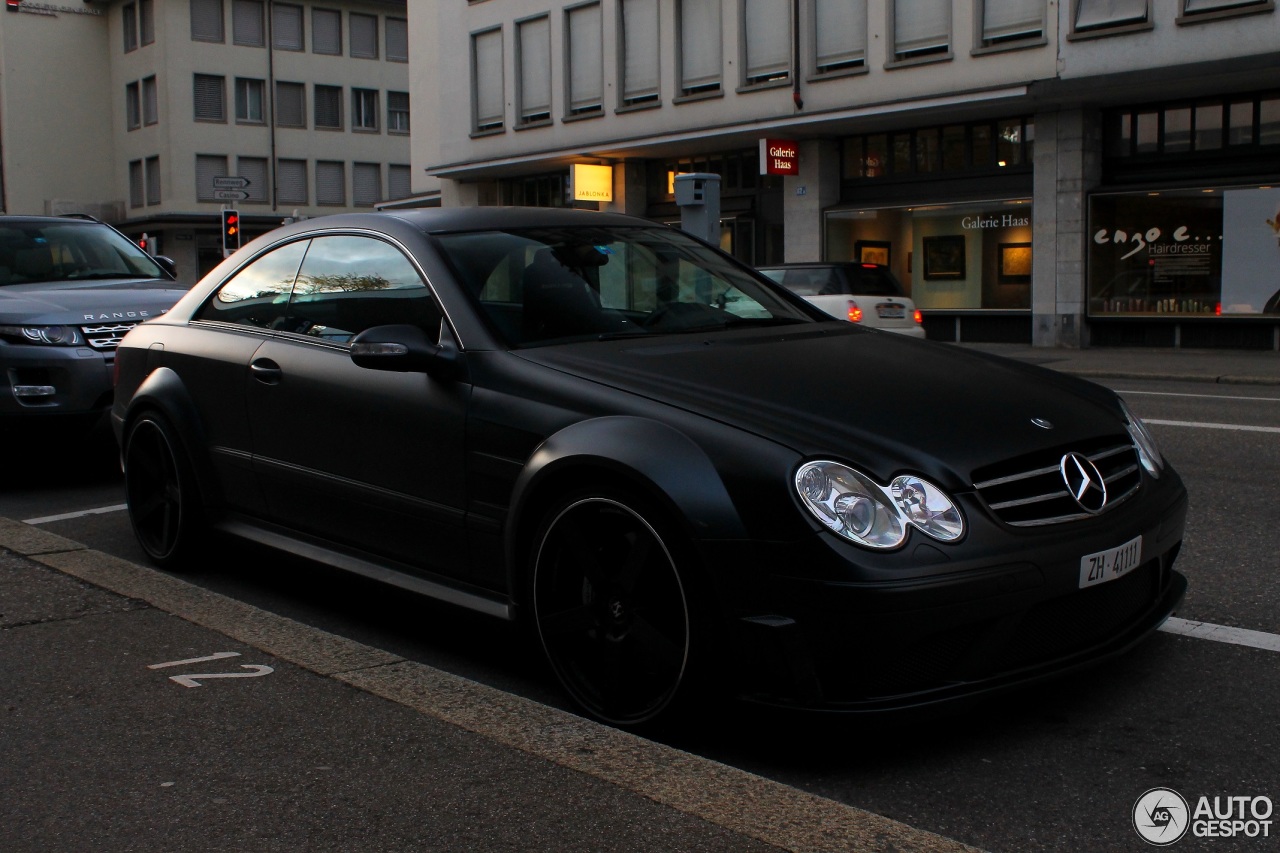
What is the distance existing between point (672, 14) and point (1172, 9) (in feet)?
38.0

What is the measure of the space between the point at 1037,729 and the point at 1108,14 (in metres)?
21.1

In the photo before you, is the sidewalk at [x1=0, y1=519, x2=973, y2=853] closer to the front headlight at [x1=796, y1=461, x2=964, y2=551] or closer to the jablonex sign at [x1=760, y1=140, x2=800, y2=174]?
the front headlight at [x1=796, y1=461, x2=964, y2=551]

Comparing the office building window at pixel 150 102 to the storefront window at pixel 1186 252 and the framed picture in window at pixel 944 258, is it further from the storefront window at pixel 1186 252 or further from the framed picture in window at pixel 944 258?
the storefront window at pixel 1186 252

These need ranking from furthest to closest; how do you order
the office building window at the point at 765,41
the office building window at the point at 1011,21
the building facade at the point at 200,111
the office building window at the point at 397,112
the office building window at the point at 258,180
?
1. the office building window at the point at 397,112
2. the office building window at the point at 258,180
3. the building facade at the point at 200,111
4. the office building window at the point at 765,41
5. the office building window at the point at 1011,21

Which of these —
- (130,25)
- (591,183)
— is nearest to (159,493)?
(591,183)

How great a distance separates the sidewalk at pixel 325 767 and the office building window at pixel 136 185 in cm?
5905

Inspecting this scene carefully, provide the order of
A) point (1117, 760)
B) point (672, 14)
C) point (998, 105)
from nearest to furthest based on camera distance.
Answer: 1. point (1117, 760)
2. point (998, 105)
3. point (672, 14)

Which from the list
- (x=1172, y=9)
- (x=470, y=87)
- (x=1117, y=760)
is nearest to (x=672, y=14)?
(x=470, y=87)

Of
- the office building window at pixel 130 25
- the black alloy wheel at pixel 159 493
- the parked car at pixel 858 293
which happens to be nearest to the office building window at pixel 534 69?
the parked car at pixel 858 293

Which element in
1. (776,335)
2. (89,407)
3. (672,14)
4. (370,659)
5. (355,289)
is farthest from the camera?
(672,14)

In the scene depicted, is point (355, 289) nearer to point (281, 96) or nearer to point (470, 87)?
point (470, 87)

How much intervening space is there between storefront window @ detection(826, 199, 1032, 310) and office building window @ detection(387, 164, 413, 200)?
38439 millimetres

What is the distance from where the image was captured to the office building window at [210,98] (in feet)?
188

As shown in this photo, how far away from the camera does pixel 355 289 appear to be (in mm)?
5125
